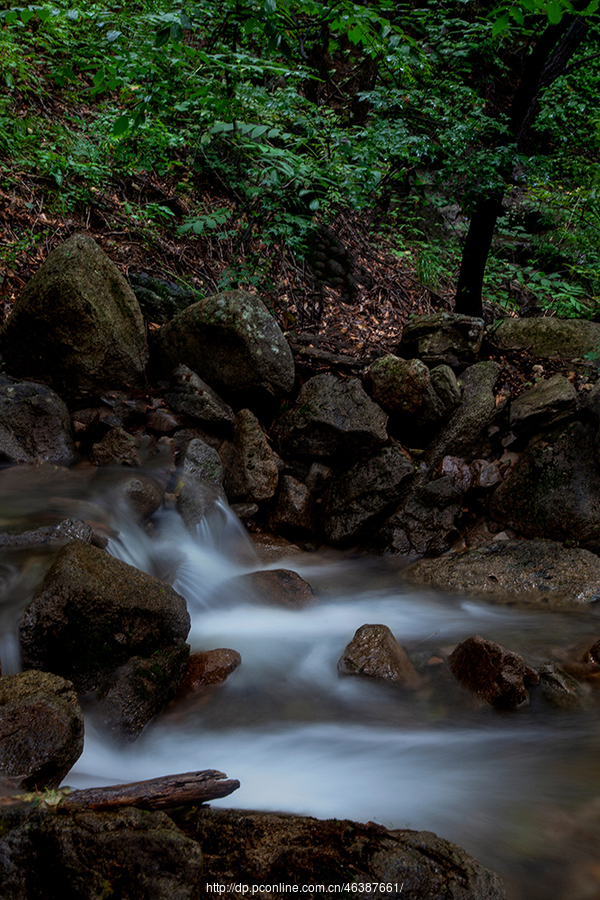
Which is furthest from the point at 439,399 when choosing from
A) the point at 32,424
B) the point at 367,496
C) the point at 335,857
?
the point at 335,857

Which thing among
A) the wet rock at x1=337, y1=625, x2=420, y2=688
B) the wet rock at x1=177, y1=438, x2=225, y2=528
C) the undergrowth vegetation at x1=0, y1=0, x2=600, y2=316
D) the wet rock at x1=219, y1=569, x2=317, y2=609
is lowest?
the wet rock at x1=219, y1=569, x2=317, y2=609

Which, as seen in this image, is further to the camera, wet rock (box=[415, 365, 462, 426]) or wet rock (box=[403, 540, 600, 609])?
wet rock (box=[415, 365, 462, 426])

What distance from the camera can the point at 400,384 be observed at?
6199mm

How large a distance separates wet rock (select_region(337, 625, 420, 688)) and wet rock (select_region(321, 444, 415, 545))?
6.50 ft

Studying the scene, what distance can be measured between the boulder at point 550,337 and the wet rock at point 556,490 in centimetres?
138

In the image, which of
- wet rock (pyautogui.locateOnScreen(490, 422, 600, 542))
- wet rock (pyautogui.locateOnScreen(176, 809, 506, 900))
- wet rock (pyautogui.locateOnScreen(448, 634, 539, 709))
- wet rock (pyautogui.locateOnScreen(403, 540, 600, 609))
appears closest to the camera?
wet rock (pyautogui.locateOnScreen(176, 809, 506, 900))

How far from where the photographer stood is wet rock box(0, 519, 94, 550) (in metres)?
3.52

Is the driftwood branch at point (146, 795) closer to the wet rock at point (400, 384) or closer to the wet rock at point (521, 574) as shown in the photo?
the wet rock at point (521, 574)

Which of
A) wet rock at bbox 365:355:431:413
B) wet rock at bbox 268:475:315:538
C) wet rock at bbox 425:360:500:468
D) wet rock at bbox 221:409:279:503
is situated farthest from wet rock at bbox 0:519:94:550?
wet rock at bbox 425:360:500:468

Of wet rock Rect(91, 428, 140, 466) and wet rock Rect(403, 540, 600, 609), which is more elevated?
wet rock Rect(91, 428, 140, 466)

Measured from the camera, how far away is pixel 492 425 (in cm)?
632

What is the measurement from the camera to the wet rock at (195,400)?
19.9ft

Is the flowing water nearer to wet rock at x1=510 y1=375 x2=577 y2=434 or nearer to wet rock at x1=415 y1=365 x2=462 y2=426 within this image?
wet rock at x1=415 y1=365 x2=462 y2=426

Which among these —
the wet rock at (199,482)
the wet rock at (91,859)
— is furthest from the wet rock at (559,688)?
the wet rock at (199,482)
